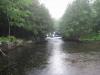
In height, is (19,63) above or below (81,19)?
below

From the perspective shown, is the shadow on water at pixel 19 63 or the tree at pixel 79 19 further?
the tree at pixel 79 19

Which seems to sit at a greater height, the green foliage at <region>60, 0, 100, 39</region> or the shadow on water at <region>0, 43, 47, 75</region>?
the green foliage at <region>60, 0, 100, 39</region>

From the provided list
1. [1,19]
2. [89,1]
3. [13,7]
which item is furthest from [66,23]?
[13,7]

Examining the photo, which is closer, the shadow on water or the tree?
the shadow on water

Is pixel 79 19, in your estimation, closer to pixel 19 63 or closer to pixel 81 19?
pixel 81 19

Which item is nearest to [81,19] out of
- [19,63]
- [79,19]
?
[79,19]

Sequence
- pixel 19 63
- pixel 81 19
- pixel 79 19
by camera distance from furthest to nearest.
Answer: pixel 79 19, pixel 81 19, pixel 19 63

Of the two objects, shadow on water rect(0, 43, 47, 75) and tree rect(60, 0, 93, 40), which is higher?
tree rect(60, 0, 93, 40)

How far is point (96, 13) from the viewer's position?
6956 centimetres

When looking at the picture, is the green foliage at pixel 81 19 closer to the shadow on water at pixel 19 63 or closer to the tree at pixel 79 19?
the tree at pixel 79 19

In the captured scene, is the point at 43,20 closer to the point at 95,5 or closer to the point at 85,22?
the point at 85,22

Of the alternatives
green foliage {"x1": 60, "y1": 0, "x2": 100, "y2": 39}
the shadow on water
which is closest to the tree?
green foliage {"x1": 60, "y1": 0, "x2": 100, "y2": 39}

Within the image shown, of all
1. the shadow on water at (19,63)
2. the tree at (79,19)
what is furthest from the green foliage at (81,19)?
the shadow on water at (19,63)

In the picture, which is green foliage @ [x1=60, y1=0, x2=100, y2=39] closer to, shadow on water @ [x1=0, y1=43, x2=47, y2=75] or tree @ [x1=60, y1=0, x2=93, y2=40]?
tree @ [x1=60, y1=0, x2=93, y2=40]
